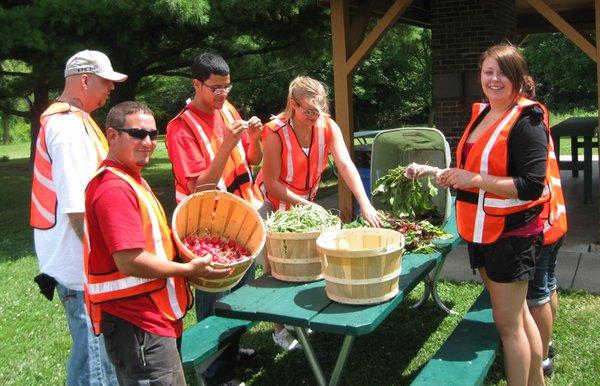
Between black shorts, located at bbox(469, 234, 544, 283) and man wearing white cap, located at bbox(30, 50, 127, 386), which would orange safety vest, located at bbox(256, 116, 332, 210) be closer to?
man wearing white cap, located at bbox(30, 50, 127, 386)

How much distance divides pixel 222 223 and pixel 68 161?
0.76 metres

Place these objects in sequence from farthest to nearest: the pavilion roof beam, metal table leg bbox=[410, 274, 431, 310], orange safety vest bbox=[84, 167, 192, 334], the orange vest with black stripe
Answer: the pavilion roof beam < metal table leg bbox=[410, 274, 431, 310] < the orange vest with black stripe < orange safety vest bbox=[84, 167, 192, 334]

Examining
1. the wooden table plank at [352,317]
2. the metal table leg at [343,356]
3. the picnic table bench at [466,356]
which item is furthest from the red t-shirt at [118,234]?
the picnic table bench at [466,356]

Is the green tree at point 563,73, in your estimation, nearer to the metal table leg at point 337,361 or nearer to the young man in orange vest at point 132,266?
the metal table leg at point 337,361

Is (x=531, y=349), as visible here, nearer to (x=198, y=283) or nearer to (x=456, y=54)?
(x=198, y=283)

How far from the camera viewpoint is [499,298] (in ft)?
9.72

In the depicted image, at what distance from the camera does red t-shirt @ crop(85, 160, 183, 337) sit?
2268 millimetres

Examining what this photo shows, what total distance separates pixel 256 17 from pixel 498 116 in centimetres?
655

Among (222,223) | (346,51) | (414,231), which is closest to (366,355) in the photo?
(414,231)

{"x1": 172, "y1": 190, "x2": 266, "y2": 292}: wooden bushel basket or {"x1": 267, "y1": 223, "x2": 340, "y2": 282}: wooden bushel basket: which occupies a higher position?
{"x1": 172, "y1": 190, "x2": 266, "y2": 292}: wooden bushel basket

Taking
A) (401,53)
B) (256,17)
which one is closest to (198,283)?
(256,17)

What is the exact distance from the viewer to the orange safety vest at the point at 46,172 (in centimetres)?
283

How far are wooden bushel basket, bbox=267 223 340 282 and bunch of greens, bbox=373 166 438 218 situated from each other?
3.01 feet

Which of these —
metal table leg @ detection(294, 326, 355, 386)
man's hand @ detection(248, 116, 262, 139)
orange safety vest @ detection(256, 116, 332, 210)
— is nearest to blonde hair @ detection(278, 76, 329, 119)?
orange safety vest @ detection(256, 116, 332, 210)
